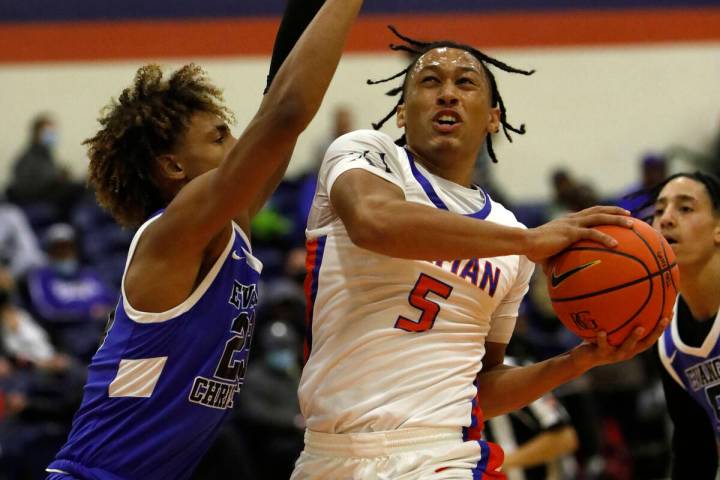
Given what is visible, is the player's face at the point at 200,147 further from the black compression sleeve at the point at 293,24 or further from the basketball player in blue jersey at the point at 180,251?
the black compression sleeve at the point at 293,24

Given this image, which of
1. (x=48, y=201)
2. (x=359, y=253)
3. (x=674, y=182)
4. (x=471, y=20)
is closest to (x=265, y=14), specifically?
(x=471, y=20)

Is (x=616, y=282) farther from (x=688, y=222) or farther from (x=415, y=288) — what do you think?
(x=688, y=222)

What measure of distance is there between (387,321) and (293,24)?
1.16m

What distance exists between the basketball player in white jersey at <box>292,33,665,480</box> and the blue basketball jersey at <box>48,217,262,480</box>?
0.33 meters

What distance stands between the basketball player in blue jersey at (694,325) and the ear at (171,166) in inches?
85.1

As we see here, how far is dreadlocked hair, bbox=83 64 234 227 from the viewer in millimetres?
3811

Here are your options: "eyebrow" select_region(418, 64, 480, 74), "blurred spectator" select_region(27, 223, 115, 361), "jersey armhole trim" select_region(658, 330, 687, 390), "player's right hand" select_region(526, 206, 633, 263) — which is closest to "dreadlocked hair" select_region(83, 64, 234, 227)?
"eyebrow" select_region(418, 64, 480, 74)

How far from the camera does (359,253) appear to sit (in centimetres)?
374

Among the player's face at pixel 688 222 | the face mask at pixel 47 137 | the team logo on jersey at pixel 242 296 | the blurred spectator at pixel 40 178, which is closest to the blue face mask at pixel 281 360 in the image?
the blurred spectator at pixel 40 178

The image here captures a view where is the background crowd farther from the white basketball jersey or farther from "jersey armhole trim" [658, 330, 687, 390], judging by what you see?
the white basketball jersey

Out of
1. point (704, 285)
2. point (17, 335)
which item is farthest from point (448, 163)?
point (17, 335)

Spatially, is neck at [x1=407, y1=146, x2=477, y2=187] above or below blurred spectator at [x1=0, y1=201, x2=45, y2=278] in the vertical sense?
above

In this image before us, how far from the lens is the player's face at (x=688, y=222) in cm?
477

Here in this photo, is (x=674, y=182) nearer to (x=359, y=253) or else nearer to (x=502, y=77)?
(x=359, y=253)
